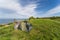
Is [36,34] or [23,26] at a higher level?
[23,26]

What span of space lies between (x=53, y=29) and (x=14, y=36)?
1085 centimetres

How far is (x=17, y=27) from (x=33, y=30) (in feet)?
12.6

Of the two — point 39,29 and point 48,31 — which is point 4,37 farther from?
point 48,31

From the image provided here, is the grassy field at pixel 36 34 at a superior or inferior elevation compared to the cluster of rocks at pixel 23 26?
inferior

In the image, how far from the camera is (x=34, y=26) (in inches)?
1299

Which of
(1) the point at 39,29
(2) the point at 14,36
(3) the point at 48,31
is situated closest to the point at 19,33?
(2) the point at 14,36

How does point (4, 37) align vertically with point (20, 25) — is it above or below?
below

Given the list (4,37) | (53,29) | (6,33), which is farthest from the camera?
(53,29)

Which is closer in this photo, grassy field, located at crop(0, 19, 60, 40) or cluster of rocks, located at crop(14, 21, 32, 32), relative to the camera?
grassy field, located at crop(0, 19, 60, 40)

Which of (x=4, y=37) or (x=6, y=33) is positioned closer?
(x=4, y=37)

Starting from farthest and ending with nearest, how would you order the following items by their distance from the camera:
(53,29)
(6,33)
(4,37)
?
1. (53,29)
2. (6,33)
3. (4,37)

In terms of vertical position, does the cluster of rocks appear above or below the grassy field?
above

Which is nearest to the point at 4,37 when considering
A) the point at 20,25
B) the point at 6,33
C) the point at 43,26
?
the point at 6,33

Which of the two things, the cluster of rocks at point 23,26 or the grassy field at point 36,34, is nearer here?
the grassy field at point 36,34
